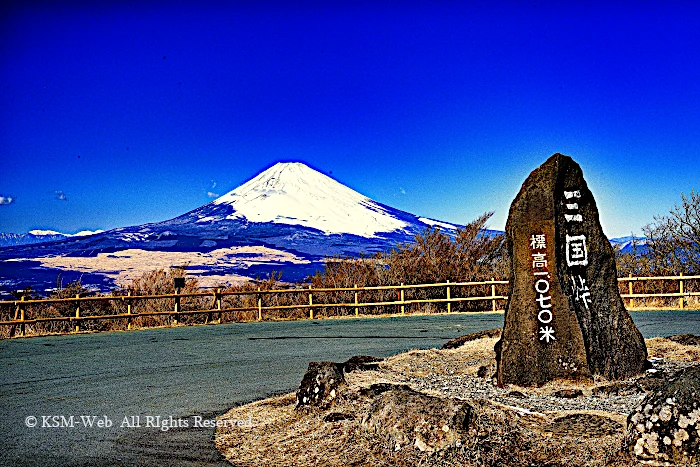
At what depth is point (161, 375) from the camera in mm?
10391

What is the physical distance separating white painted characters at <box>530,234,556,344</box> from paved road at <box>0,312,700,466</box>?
348 centimetres

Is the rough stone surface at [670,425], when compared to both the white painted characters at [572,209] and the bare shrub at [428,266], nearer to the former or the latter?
the white painted characters at [572,209]

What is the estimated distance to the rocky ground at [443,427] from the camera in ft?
16.6

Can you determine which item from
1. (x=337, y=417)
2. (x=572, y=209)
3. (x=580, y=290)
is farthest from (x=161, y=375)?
(x=572, y=209)

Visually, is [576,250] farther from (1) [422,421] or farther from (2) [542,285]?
(1) [422,421]

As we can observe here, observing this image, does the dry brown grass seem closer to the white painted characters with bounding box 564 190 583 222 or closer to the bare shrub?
the white painted characters with bounding box 564 190 583 222

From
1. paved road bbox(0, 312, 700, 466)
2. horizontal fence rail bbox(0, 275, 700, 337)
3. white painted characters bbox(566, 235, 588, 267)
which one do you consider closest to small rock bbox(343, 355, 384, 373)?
paved road bbox(0, 312, 700, 466)

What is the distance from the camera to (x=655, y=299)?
2398cm

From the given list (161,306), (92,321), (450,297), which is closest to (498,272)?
(450,297)

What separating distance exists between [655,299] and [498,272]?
619 cm

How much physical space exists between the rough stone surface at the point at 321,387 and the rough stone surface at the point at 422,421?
104cm

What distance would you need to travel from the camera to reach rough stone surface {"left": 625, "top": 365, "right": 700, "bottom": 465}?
4613 mm

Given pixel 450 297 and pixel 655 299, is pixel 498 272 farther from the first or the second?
pixel 655 299

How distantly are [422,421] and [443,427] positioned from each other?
18 cm
